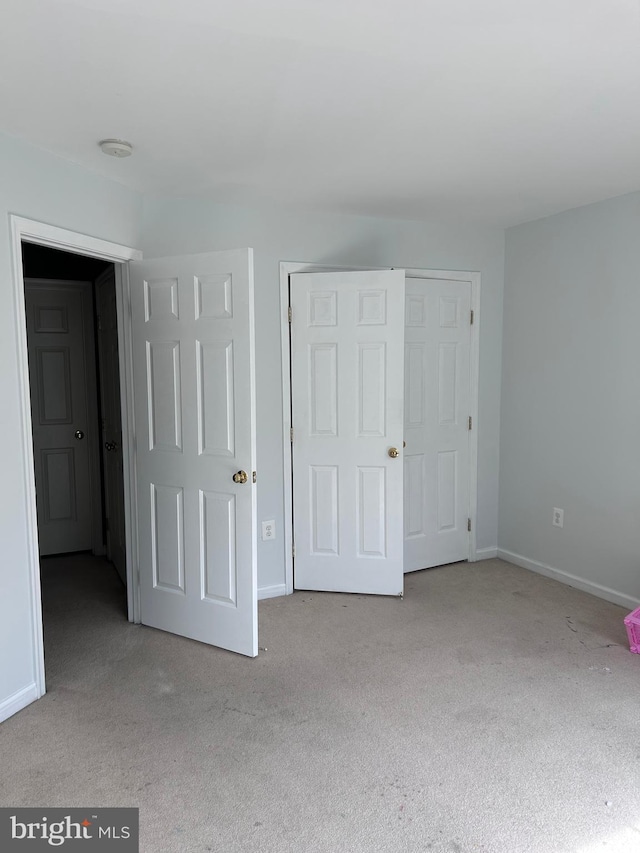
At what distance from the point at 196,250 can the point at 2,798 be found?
269 centimetres

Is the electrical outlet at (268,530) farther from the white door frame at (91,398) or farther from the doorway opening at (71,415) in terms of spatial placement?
the white door frame at (91,398)

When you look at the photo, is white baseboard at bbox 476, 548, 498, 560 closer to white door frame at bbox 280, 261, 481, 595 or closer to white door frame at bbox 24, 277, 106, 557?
white door frame at bbox 280, 261, 481, 595

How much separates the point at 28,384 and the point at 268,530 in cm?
171

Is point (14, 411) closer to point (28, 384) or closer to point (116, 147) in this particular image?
point (28, 384)

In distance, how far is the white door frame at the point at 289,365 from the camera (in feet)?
12.0

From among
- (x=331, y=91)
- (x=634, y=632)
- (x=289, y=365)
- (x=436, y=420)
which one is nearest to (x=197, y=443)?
(x=289, y=365)

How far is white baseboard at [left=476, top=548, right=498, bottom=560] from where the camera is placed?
14.4 feet

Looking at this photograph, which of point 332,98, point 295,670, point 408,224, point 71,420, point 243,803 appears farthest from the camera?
point 71,420

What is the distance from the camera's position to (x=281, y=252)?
3633 mm

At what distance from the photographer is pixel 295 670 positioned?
2.83 metres

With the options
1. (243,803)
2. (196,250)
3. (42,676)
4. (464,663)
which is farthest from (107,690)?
(196,250)

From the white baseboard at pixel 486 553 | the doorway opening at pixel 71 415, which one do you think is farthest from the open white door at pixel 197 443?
the white baseboard at pixel 486 553

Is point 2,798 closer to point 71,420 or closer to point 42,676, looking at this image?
point 42,676

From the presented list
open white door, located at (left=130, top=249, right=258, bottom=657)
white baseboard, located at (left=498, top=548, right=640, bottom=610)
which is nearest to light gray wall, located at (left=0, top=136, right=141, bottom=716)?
open white door, located at (left=130, top=249, right=258, bottom=657)
